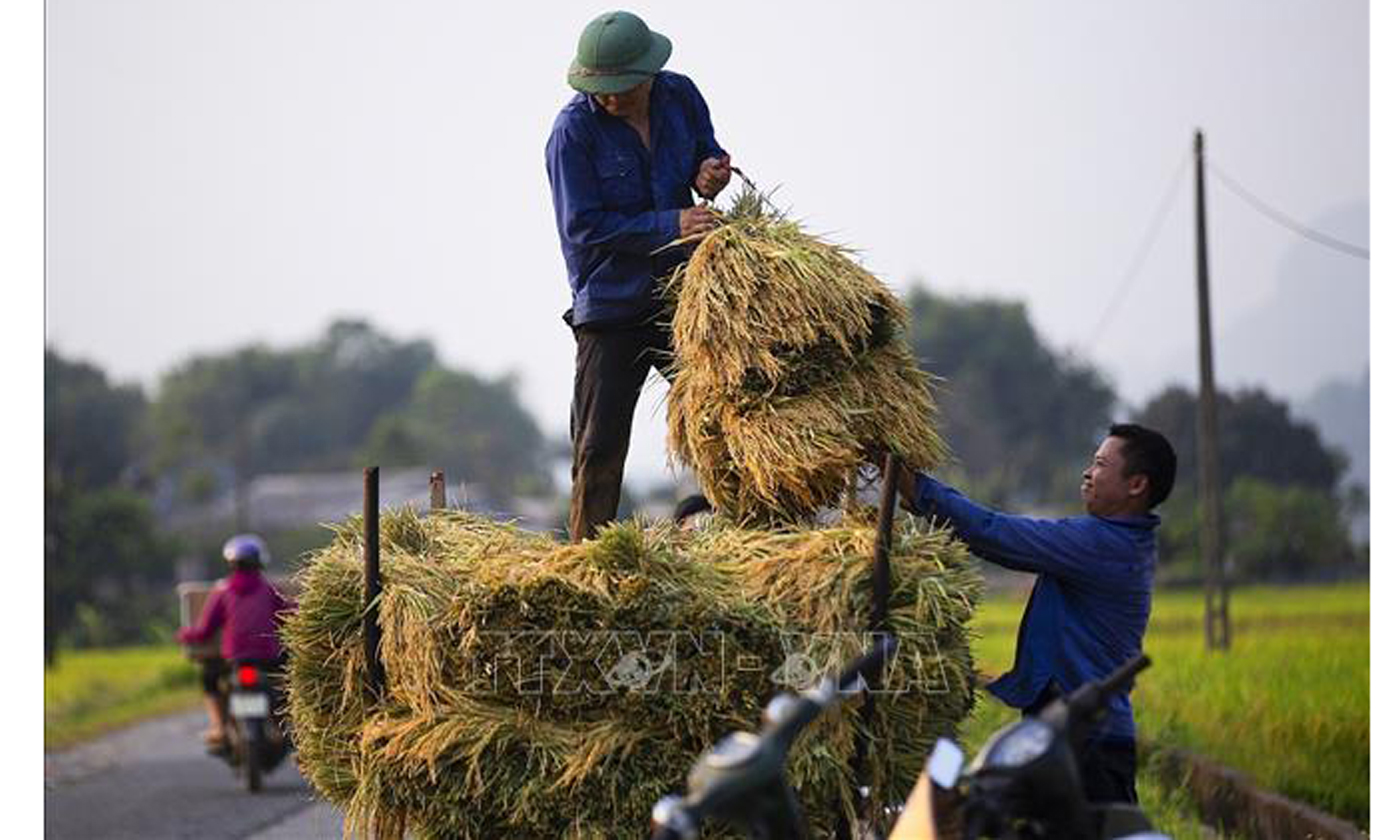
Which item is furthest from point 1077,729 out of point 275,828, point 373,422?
point 373,422

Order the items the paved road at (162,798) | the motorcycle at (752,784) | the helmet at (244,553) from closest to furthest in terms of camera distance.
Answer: the motorcycle at (752,784)
the paved road at (162,798)
the helmet at (244,553)

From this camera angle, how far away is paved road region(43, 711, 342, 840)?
35.0 feet

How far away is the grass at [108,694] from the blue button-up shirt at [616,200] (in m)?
11.6

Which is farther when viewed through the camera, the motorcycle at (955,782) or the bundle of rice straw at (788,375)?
the bundle of rice straw at (788,375)

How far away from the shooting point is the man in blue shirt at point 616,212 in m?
5.70

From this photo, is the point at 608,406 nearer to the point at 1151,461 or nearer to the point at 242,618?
the point at 1151,461

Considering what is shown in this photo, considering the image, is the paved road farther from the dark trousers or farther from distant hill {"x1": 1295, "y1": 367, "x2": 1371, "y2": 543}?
distant hill {"x1": 1295, "y1": 367, "x2": 1371, "y2": 543}

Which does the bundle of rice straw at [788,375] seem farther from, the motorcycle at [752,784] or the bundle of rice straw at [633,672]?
the motorcycle at [752,784]

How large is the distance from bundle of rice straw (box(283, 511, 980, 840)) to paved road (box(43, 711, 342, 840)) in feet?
13.0

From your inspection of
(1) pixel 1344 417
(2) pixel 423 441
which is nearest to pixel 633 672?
(1) pixel 1344 417

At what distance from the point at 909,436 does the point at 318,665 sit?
1503mm

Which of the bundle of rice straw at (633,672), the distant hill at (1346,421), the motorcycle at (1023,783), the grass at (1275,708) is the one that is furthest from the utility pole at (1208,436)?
the motorcycle at (1023,783)

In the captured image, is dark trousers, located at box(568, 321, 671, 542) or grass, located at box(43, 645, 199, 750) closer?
dark trousers, located at box(568, 321, 671, 542)

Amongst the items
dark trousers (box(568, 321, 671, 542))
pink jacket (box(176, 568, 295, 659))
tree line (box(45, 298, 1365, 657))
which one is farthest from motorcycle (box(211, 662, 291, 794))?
dark trousers (box(568, 321, 671, 542))
